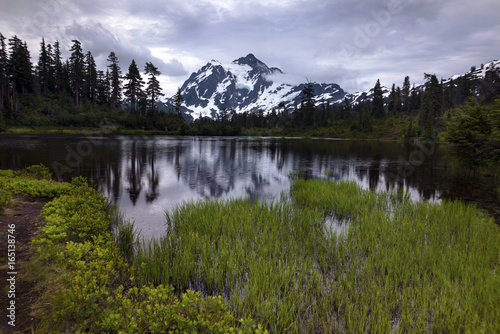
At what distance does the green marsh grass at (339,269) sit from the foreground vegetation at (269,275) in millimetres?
40

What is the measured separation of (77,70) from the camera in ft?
340

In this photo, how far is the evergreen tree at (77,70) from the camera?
340 ft

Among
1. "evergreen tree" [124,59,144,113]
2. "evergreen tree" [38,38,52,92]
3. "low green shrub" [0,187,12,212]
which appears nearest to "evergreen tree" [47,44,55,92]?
"evergreen tree" [38,38,52,92]

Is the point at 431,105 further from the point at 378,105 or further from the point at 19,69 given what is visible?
the point at 19,69

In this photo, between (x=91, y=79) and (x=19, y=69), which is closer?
(x=19, y=69)

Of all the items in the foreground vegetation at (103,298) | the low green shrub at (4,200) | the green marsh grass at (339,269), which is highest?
the low green shrub at (4,200)

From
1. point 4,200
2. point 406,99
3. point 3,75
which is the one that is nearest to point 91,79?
point 3,75

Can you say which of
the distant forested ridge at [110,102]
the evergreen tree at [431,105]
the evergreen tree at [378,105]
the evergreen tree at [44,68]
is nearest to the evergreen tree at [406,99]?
the distant forested ridge at [110,102]

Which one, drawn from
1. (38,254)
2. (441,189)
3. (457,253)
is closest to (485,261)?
(457,253)

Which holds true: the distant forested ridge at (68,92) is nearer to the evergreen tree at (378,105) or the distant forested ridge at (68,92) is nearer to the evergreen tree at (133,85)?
the evergreen tree at (133,85)

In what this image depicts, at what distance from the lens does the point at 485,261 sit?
25.4 ft

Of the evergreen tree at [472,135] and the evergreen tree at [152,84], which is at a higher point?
the evergreen tree at [152,84]

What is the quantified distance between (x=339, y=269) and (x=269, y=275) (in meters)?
2.43

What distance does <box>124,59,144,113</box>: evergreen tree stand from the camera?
112000 mm
